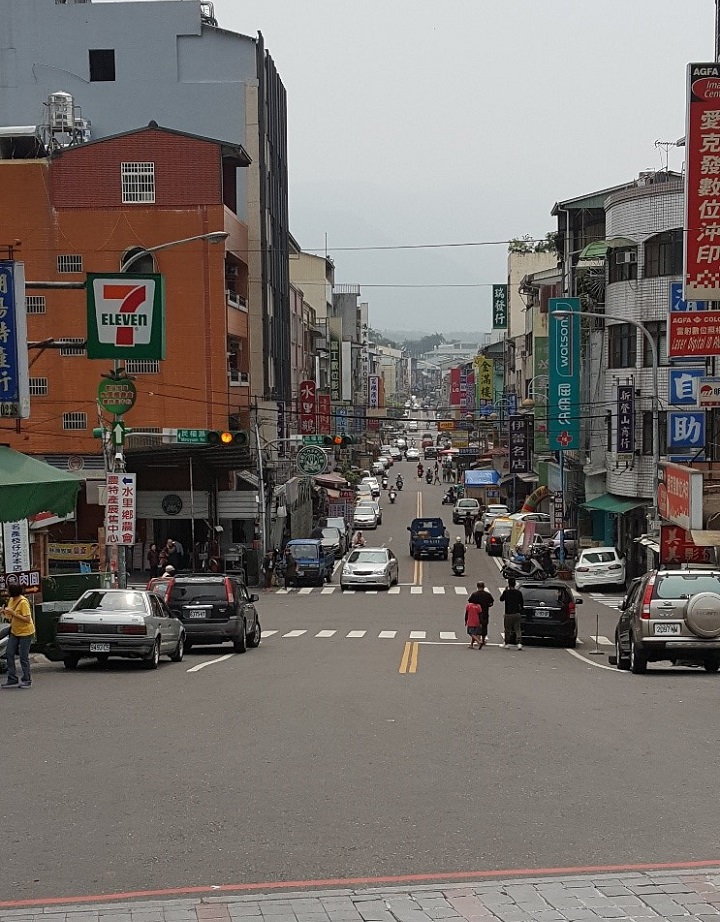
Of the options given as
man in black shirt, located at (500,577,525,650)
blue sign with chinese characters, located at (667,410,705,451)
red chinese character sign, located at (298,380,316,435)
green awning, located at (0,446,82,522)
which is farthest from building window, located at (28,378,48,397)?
green awning, located at (0,446,82,522)

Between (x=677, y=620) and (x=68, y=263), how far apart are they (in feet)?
127

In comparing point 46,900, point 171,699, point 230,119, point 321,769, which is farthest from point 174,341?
point 46,900

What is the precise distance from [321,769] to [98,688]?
6.97 m

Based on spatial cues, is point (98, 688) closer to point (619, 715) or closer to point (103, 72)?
point (619, 715)

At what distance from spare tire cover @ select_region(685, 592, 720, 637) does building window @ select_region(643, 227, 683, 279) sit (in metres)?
31.1

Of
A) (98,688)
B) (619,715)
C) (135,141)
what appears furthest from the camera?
(135,141)

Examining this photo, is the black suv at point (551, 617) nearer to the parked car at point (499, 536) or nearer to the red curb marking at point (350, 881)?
the red curb marking at point (350, 881)

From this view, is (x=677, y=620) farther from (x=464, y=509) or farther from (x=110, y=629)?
(x=464, y=509)

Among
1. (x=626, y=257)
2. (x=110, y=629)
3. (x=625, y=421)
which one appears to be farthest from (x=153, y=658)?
(x=626, y=257)

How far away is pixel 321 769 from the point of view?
447 inches

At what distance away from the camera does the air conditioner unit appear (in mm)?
51750

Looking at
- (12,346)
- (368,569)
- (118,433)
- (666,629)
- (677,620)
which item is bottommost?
(368,569)

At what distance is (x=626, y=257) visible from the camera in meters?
52.0

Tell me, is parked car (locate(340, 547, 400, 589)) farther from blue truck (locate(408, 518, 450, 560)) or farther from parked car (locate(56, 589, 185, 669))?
parked car (locate(56, 589, 185, 669))
